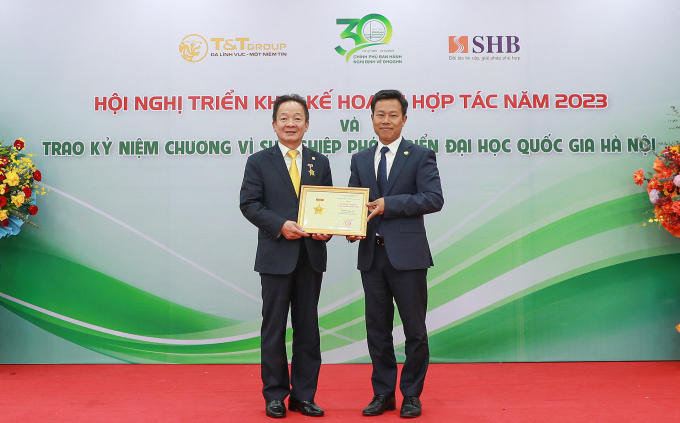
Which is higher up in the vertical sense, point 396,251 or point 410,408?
point 396,251

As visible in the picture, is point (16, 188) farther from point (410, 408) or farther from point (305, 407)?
point (410, 408)

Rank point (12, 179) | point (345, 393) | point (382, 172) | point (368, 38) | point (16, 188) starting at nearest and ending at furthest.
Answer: point (382, 172) → point (345, 393) → point (12, 179) → point (16, 188) → point (368, 38)

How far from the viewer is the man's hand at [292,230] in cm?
273

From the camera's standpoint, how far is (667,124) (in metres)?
4.20

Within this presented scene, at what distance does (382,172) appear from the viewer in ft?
9.74

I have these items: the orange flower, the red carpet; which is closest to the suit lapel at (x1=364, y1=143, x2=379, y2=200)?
the red carpet

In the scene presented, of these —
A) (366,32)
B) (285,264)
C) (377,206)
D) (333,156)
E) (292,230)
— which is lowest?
(285,264)

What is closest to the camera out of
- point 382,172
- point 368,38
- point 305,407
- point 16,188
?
point 305,407

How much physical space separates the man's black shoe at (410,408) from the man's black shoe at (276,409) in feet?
2.01

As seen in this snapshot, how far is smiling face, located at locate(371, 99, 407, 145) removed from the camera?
Answer: 2906mm

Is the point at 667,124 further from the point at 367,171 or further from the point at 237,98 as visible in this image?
the point at 237,98

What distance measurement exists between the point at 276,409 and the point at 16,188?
8.55ft

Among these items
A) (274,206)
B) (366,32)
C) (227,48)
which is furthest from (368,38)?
(274,206)

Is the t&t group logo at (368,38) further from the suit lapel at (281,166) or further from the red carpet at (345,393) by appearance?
the red carpet at (345,393)
